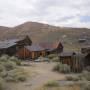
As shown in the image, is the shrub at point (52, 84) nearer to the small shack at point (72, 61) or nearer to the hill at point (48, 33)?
the small shack at point (72, 61)

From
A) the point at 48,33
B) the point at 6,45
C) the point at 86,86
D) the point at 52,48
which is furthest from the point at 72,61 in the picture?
the point at 48,33

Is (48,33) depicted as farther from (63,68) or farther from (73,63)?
(63,68)

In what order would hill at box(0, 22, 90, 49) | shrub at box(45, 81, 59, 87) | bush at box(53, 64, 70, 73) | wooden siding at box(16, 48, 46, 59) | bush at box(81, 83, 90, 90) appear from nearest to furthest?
1. bush at box(81, 83, 90, 90)
2. shrub at box(45, 81, 59, 87)
3. bush at box(53, 64, 70, 73)
4. wooden siding at box(16, 48, 46, 59)
5. hill at box(0, 22, 90, 49)

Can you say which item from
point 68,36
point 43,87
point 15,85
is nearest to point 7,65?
point 15,85

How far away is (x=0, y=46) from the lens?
156 feet

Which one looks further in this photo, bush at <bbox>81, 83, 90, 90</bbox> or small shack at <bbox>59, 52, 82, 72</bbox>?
small shack at <bbox>59, 52, 82, 72</bbox>

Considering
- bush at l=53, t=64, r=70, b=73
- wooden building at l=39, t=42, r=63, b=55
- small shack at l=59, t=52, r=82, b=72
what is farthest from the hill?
bush at l=53, t=64, r=70, b=73

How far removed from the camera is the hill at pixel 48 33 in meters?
87.2

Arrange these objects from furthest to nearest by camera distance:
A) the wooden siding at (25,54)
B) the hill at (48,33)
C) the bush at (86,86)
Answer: the hill at (48,33)
the wooden siding at (25,54)
the bush at (86,86)

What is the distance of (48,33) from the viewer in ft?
341

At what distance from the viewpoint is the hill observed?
87.2 metres

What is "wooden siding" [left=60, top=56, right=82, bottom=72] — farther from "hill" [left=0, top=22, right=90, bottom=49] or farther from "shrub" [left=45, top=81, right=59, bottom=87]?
"hill" [left=0, top=22, right=90, bottom=49]

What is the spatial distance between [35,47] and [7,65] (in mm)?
20168

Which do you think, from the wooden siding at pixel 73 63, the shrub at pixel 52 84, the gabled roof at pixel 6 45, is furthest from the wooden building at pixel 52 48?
the shrub at pixel 52 84
